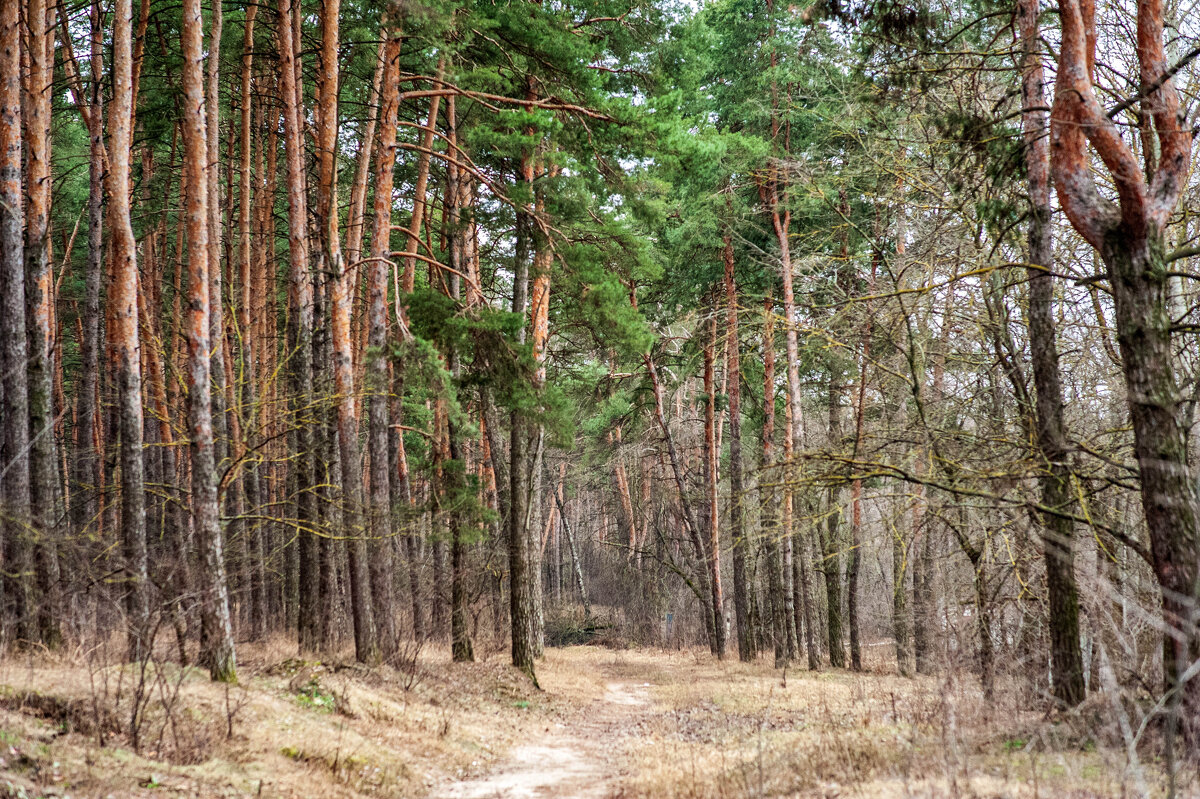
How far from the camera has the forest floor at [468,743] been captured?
5.15 meters

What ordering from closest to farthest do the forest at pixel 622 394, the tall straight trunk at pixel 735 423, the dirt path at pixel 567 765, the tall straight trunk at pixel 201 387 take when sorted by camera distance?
the forest at pixel 622 394
the dirt path at pixel 567 765
the tall straight trunk at pixel 201 387
the tall straight trunk at pixel 735 423

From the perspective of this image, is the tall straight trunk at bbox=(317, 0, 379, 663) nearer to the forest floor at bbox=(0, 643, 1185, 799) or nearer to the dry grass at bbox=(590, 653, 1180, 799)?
the forest floor at bbox=(0, 643, 1185, 799)

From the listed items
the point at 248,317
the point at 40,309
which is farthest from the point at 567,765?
the point at 248,317

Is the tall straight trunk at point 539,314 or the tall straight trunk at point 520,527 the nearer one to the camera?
the tall straight trunk at point 539,314

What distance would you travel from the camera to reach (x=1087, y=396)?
10.6m

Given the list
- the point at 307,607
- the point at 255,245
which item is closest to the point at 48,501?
the point at 307,607

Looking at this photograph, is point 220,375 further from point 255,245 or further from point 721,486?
point 721,486

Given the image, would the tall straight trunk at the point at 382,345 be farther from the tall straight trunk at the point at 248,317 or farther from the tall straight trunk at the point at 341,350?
the tall straight trunk at the point at 248,317

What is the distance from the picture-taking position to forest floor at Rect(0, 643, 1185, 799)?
515cm

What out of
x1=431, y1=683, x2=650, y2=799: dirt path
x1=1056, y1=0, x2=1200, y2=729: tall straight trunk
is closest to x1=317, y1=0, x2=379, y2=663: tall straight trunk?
x1=431, y1=683, x2=650, y2=799: dirt path

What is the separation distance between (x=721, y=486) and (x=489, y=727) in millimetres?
17507

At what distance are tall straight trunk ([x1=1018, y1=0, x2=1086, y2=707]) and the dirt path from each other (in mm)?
4285

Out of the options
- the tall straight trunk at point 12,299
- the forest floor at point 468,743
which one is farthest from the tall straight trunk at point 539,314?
the tall straight trunk at point 12,299

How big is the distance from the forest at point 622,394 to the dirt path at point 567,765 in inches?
4.2
